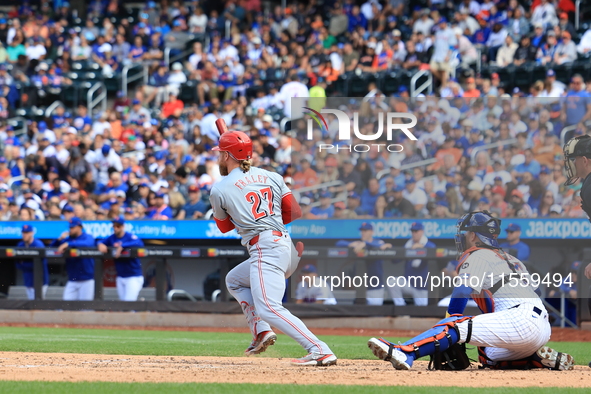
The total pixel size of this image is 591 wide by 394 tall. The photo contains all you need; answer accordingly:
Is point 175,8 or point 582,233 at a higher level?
point 175,8

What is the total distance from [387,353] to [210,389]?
1279 mm

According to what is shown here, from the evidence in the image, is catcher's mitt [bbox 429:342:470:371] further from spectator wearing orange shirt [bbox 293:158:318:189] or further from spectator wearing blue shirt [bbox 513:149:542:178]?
spectator wearing orange shirt [bbox 293:158:318:189]

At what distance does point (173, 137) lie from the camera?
639 inches

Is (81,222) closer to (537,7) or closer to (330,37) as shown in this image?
(330,37)

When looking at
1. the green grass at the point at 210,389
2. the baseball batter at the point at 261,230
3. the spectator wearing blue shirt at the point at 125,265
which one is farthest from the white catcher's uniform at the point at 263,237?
the spectator wearing blue shirt at the point at 125,265

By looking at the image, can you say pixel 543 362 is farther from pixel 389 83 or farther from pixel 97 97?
pixel 97 97

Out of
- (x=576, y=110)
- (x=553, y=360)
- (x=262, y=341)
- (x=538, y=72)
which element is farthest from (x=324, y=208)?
(x=538, y=72)

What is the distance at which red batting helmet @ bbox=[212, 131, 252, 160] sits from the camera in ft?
20.0

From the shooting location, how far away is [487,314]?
5703 millimetres

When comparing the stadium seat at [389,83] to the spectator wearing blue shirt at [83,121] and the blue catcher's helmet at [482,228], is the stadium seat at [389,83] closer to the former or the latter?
the spectator wearing blue shirt at [83,121]

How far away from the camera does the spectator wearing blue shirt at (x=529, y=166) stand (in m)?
10.2

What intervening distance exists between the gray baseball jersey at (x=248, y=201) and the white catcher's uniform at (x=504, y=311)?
1369 mm

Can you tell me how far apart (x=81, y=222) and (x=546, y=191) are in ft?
21.8

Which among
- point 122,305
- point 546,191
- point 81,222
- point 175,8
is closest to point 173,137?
point 81,222
